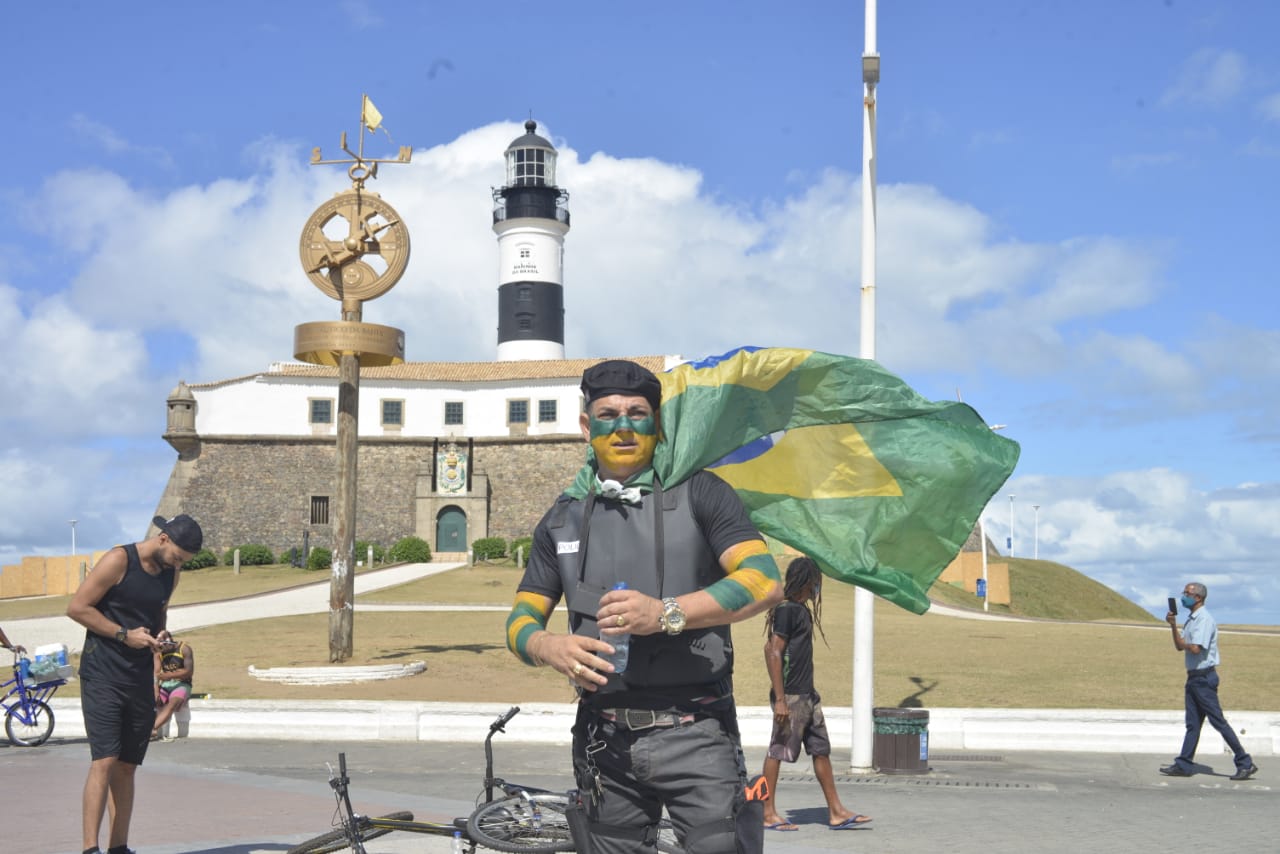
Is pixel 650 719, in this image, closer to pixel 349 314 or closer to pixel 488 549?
pixel 349 314

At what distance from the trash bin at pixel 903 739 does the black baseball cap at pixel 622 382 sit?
8.62 metres

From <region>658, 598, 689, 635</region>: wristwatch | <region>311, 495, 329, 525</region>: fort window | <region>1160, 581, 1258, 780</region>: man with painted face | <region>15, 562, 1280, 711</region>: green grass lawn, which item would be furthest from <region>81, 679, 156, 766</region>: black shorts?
<region>311, 495, 329, 525</region>: fort window

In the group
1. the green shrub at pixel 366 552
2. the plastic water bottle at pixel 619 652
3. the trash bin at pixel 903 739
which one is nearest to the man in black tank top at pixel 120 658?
the plastic water bottle at pixel 619 652

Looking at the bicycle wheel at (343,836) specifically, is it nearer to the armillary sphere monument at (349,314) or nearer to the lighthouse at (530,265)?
the armillary sphere monument at (349,314)

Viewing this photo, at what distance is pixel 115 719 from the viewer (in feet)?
23.3

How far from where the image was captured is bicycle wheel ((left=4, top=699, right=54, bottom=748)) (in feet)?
48.5

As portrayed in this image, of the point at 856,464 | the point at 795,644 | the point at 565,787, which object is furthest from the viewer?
the point at 565,787

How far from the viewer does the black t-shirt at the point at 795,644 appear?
915 centimetres

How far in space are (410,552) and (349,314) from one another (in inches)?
1373

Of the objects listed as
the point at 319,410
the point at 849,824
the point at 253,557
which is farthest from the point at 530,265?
the point at 849,824

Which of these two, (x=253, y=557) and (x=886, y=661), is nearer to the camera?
(x=886, y=661)

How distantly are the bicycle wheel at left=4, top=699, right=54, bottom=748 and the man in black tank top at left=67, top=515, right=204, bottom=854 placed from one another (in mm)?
8592

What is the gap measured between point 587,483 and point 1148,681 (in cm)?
1811

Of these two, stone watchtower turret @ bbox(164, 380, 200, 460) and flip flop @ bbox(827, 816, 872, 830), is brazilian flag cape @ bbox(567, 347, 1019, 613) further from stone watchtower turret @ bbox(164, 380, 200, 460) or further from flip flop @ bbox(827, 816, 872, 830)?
stone watchtower turret @ bbox(164, 380, 200, 460)
